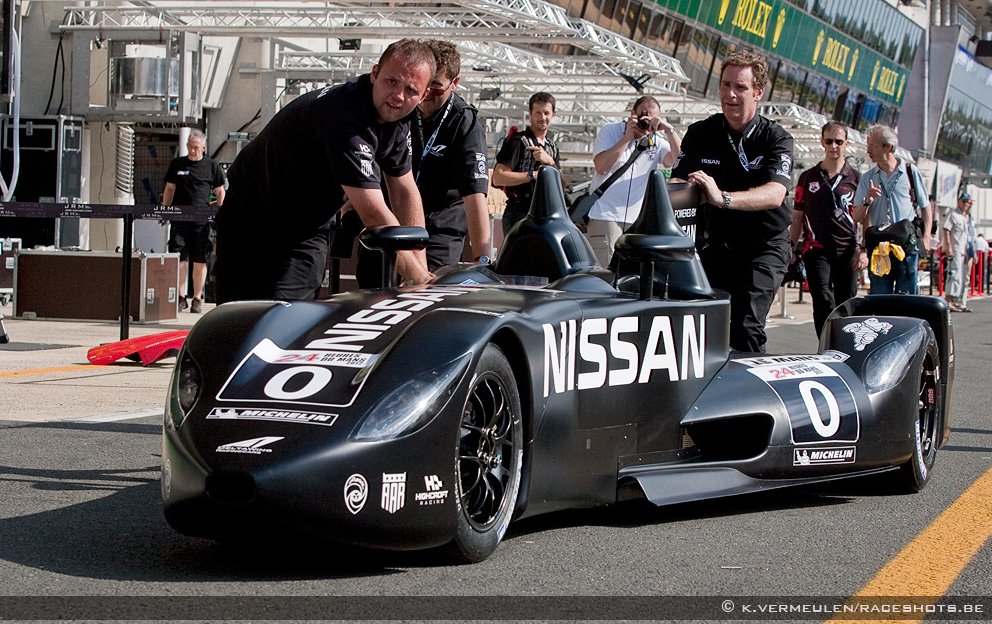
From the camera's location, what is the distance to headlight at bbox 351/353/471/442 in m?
3.96

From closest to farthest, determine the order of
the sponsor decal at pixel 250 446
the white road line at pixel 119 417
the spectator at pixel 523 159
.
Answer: the sponsor decal at pixel 250 446 → the white road line at pixel 119 417 → the spectator at pixel 523 159

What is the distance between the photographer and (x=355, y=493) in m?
3.88

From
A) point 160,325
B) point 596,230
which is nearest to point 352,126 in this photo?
point 596,230

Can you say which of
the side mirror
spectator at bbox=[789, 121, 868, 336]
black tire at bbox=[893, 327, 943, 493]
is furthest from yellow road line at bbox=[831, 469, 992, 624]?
spectator at bbox=[789, 121, 868, 336]

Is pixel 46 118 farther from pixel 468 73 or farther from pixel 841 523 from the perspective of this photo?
pixel 841 523

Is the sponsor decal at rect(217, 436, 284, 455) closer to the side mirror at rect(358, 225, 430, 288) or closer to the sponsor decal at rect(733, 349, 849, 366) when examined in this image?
the side mirror at rect(358, 225, 430, 288)

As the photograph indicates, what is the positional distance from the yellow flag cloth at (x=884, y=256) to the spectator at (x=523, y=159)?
7.90 feet

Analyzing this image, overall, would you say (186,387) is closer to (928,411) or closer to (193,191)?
(928,411)

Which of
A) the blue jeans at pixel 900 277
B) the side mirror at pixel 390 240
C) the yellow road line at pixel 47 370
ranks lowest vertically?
the yellow road line at pixel 47 370

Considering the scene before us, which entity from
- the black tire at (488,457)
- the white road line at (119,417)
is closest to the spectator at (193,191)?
the white road line at (119,417)

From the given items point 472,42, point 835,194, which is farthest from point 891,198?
point 472,42

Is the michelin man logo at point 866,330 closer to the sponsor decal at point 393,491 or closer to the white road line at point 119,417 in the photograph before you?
the sponsor decal at point 393,491

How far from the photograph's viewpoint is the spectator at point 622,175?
32.1 ft

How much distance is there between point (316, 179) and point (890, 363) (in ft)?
7.04
